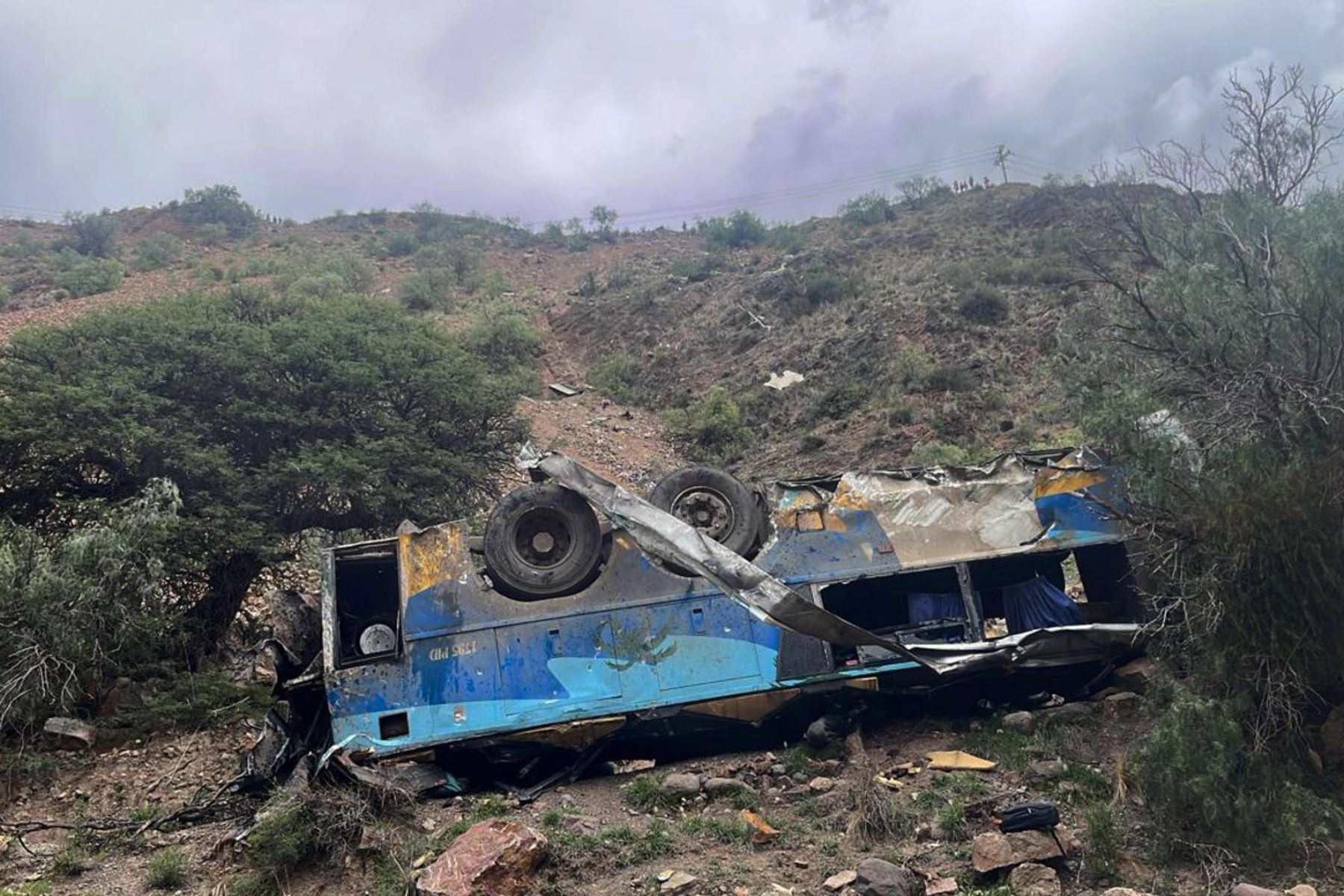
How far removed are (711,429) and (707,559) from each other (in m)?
18.1

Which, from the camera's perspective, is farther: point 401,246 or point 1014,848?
point 401,246

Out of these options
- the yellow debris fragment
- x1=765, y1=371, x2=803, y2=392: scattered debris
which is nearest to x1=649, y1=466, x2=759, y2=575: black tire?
the yellow debris fragment

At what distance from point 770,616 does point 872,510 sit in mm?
1652

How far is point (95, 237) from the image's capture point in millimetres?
42781

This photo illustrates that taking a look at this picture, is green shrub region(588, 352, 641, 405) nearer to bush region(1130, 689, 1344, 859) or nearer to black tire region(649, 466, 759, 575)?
black tire region(649, 466, 759, 575)

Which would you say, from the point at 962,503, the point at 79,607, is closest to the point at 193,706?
the point at 79,607

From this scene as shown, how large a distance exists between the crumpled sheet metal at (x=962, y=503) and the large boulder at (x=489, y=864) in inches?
132

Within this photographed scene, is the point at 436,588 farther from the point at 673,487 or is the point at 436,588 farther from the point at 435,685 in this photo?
the point at 673,487

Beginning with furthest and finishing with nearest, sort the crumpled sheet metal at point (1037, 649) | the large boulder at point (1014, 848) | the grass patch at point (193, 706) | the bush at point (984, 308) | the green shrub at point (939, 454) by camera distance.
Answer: the bush at point (984, 308), the green shrub at point (939, 454), the grass patch at point (193, 706), the crumpled sheet metal at point (1037, 649), the large boulder at point (1014, 848)

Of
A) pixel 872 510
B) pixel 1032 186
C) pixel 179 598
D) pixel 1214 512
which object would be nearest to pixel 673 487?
pixel 872 510

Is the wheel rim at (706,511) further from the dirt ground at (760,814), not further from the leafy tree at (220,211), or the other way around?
the leafy tree at (220,211)

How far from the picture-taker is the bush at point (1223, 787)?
531 centimetres

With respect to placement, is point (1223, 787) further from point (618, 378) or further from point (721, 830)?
point (618, 378)

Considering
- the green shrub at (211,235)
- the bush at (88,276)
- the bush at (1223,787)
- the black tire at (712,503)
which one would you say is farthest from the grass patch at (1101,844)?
the green shrub at (211,235)
